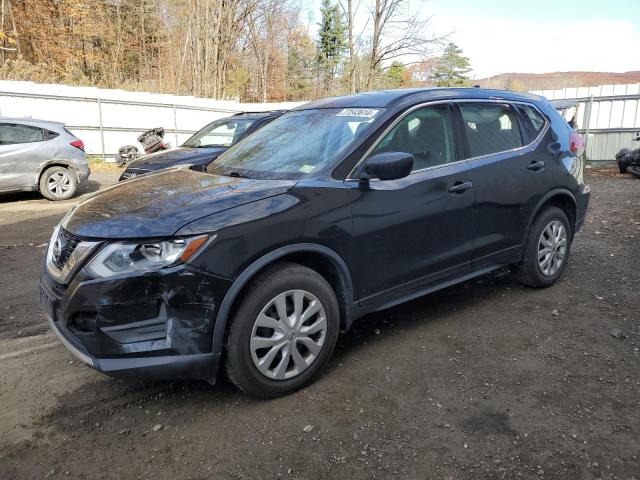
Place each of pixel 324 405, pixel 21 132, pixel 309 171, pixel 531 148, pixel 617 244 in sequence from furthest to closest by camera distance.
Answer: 1. pixel 21 132
2. pixel 617 244
3. pixel 531 148
4. pixel 309 171
5. pixel 324 405

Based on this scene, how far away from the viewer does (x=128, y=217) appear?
2713 mm

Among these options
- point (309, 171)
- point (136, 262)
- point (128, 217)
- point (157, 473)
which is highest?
point (309, 171)

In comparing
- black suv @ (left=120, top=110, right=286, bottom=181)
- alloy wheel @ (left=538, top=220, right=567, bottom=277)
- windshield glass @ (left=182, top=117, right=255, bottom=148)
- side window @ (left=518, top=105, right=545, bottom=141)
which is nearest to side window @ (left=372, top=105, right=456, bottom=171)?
side window @ (left=518, top=105, right=545, bottom=141)

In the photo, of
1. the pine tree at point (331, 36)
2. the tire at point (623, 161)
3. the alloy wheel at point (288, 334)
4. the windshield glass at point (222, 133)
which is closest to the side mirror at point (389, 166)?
the alloy wheel at point (288, 334)

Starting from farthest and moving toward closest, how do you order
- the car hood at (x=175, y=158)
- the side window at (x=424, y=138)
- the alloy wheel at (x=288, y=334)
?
the car hood at (x=175, y=158) → the side window at (x=424, y=138) → the alloy wheel at (x=288, y=334)

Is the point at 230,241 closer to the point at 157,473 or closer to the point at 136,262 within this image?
the point at 136,262

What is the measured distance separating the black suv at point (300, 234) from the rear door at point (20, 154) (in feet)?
23.8

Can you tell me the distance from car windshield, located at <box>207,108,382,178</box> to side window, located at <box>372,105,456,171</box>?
202mm

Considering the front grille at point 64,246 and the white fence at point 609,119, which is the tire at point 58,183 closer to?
the front grille at point 64,246

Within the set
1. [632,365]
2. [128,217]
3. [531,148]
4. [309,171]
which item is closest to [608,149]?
[531,148]

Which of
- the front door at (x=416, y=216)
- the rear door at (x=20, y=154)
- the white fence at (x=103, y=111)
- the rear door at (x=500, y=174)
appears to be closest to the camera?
the front door at (x=416, y=216)

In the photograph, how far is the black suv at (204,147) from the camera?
8.23 m

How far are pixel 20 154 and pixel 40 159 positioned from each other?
0.36 metres

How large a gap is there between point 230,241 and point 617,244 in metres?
5.63
